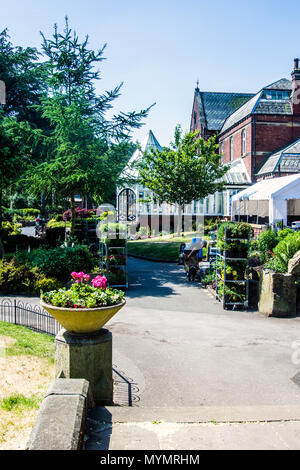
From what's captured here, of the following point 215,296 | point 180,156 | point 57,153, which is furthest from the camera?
point 180,156

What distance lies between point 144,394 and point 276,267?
26.1 feet

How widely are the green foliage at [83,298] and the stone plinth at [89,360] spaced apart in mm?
420

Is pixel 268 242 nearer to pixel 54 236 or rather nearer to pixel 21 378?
pixel 21 378

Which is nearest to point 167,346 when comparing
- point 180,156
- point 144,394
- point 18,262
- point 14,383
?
point 144,394

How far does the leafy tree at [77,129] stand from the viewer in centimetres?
1804

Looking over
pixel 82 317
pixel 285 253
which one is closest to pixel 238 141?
pixel 285 253

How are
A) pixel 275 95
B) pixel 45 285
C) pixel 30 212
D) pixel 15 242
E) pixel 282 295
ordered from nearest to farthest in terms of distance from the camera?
pixel 282 295
pixel 45 285
pixel 15 242
pixel 275 95
pixel 30 212

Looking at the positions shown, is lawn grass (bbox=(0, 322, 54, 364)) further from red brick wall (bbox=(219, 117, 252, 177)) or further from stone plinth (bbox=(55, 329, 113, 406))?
red brick wall (bbox=(219, 117, 252, 177))

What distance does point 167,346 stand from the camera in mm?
8922

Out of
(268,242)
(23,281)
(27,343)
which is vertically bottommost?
(27,343)

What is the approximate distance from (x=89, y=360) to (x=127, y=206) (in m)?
38.2

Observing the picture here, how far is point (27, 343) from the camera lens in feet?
25.7

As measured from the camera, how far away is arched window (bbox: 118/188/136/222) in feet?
138
